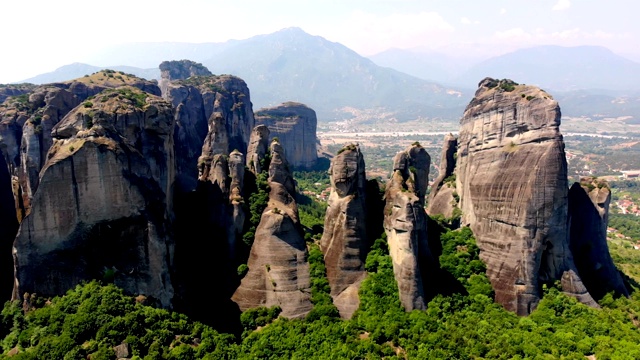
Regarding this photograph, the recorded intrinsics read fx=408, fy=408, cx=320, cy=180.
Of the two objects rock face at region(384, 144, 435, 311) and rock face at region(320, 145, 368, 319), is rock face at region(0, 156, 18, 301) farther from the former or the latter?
rock face at region(384, 144, 435, 311)

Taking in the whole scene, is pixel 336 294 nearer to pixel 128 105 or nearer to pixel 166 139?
pixel 166 139

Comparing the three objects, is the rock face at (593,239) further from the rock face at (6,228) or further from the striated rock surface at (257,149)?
the rock face at (6,228)

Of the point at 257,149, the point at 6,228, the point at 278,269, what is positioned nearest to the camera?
the point at 278,269

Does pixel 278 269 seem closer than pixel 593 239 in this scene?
Yes

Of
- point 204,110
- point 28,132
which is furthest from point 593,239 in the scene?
point 204,110

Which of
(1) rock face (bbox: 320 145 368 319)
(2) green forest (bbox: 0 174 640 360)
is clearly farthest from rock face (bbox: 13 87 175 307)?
(1) rock face (bbox: 320 145 368 319)

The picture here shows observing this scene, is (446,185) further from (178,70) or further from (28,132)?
(178,70)

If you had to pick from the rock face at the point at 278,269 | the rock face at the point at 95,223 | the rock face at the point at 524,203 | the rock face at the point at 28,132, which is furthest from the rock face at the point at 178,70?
the rock face at the point at 524,203

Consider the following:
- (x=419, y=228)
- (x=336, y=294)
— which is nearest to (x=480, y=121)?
(x=419, y=228)
